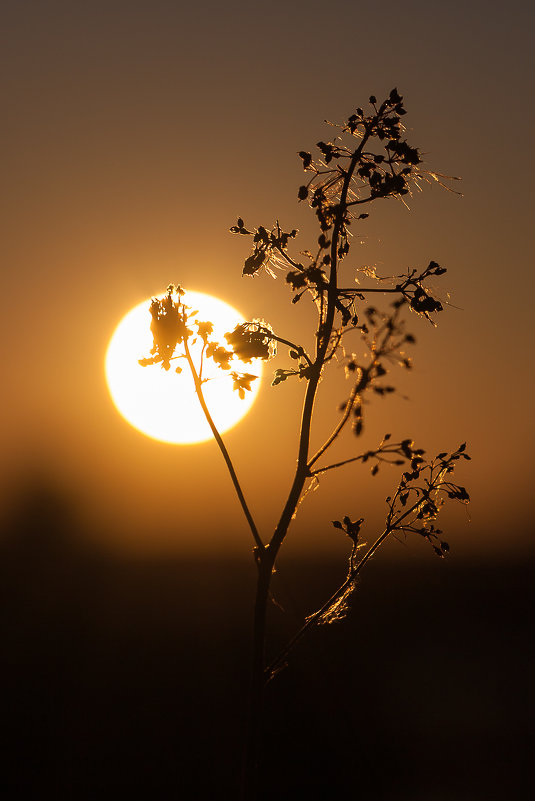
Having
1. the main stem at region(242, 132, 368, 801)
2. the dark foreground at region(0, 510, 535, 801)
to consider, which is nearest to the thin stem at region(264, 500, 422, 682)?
the main stem at region(242, 132, 368, 801)

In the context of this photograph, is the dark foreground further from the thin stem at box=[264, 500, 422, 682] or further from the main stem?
the main stem

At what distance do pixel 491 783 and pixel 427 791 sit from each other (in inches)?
62.5

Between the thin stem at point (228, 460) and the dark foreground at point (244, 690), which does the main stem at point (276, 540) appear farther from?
the dark foreground at point (244, 690)

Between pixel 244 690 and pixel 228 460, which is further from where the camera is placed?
pixel 244 690

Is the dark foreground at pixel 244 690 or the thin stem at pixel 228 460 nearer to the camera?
the thin stem at pixel 228 460

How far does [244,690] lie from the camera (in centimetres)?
2053

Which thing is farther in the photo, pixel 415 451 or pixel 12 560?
pixel 12 560

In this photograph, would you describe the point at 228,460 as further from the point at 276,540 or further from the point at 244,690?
the point at 244,690

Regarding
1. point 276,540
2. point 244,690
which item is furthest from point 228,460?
point 244,690

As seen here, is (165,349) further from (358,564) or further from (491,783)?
(491,783)

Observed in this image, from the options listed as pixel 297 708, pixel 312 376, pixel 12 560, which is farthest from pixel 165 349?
pixel 12 560

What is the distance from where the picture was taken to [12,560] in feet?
121

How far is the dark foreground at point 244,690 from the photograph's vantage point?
16.0 m

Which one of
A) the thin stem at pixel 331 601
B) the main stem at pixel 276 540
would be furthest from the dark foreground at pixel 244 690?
the main stem at pixel 276 540
